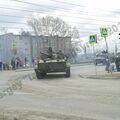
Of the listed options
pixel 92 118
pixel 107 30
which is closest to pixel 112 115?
pixel 92 118

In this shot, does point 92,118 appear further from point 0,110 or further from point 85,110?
point 0,110

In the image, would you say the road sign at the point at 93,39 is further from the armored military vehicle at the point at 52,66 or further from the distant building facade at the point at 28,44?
the distant building facade at the point at 28,44

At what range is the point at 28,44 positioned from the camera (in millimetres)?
74250

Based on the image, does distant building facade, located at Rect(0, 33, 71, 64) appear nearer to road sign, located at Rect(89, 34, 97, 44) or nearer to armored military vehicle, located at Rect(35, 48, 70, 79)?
armored military vehicle, located at Rect(35, 48, 70, 79)

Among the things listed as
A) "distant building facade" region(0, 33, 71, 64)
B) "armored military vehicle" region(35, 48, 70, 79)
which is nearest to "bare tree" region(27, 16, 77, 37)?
"distant building facade" region(0, 33, 71, 64)

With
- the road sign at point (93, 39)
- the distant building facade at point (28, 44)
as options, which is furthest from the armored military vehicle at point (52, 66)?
→ the distant building facade at point (28, 44)

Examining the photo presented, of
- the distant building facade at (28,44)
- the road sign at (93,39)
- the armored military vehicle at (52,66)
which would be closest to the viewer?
the road sign at (93,39)

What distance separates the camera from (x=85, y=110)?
34.3 feet

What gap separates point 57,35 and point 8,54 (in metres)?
11.9

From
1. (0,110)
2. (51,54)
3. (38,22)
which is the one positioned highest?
(38,22)

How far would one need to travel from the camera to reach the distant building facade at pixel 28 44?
6886cm

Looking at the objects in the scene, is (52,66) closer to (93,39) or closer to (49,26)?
(93,39)

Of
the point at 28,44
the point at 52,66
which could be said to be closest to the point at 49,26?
the point at 28,44

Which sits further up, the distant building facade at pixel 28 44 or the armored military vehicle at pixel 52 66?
the distant building facade at pixel 28 44
